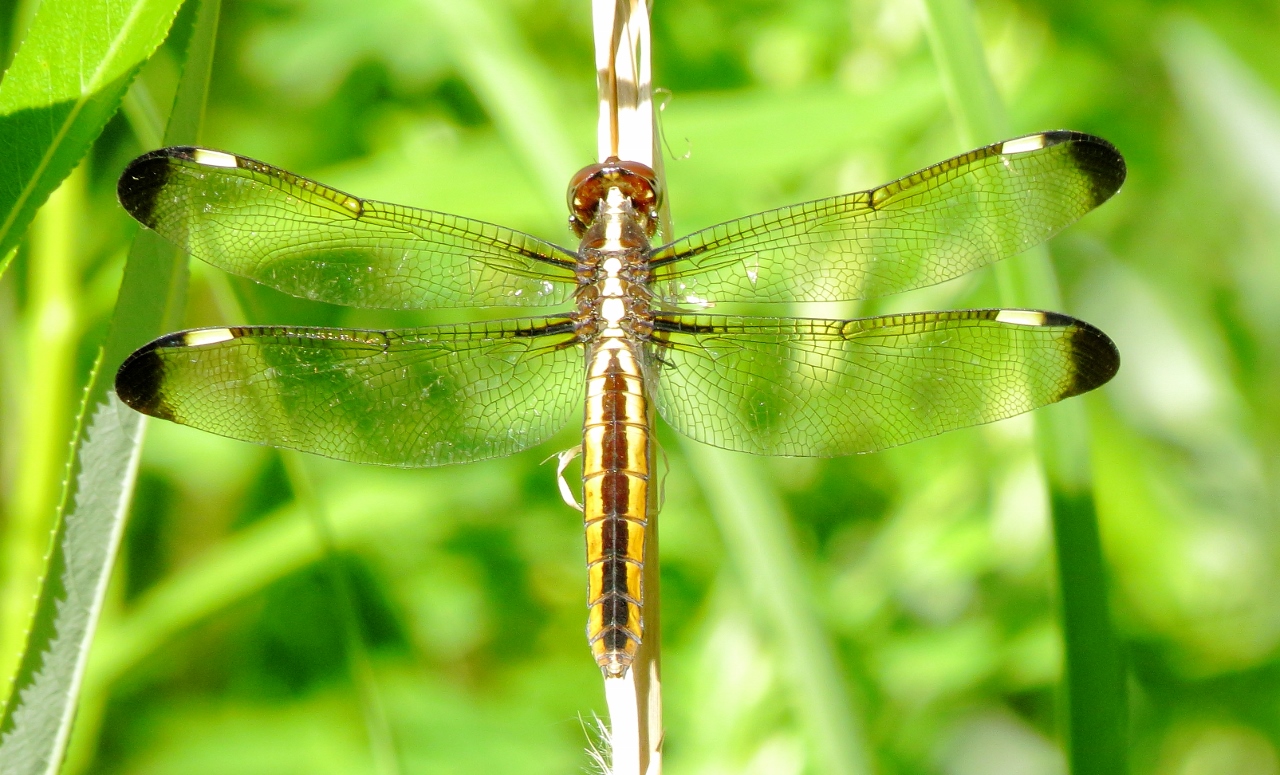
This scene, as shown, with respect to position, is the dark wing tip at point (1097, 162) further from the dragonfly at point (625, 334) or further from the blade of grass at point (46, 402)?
the blade of grass at point (46, 402)

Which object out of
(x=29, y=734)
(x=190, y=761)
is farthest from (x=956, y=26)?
(x=190, y=761)

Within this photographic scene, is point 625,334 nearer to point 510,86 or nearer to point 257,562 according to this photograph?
point 510,86

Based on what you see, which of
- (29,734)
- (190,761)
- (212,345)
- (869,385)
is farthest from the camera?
(190,761)

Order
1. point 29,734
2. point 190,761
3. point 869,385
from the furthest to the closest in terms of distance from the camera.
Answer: point 190,761
point 869,385
point 29,734

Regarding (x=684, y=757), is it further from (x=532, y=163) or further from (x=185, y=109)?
(x=185, y=109)

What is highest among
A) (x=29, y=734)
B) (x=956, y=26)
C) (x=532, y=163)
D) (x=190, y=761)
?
(x=532, y=163)

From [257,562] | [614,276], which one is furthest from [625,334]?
[257,562]

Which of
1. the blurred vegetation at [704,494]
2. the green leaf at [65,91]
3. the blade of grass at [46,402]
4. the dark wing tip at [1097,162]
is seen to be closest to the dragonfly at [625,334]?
the dark wing tip at [1097,162]
